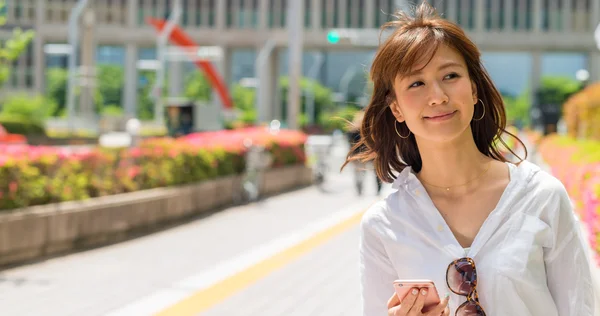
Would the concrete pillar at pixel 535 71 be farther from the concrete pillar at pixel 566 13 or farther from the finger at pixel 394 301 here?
the finger at pixel 394 301

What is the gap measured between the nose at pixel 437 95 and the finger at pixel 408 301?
20.3 inches

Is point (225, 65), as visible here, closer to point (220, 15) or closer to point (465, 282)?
point (220, 15)

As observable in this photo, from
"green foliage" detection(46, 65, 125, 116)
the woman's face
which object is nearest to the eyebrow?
the woman's face

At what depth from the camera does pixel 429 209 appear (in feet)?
7.29

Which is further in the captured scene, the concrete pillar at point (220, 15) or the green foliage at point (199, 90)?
the green foliage at point (199, 90)

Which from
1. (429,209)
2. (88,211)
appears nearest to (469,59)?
(429,209)

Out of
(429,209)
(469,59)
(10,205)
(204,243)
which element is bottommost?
(204,243)

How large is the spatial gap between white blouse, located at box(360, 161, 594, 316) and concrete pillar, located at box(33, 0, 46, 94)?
76138 mm

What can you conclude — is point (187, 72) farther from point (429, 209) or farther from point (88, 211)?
point (429, 209)

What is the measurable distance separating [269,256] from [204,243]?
5.01 feet

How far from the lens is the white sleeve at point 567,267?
6.95 ft

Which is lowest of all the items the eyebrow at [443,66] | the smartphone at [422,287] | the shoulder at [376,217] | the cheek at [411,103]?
the smartphone at [422,287]

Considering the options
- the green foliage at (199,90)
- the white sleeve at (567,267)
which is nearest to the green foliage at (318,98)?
the green foliage at (199,90)

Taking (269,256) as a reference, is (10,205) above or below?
above
